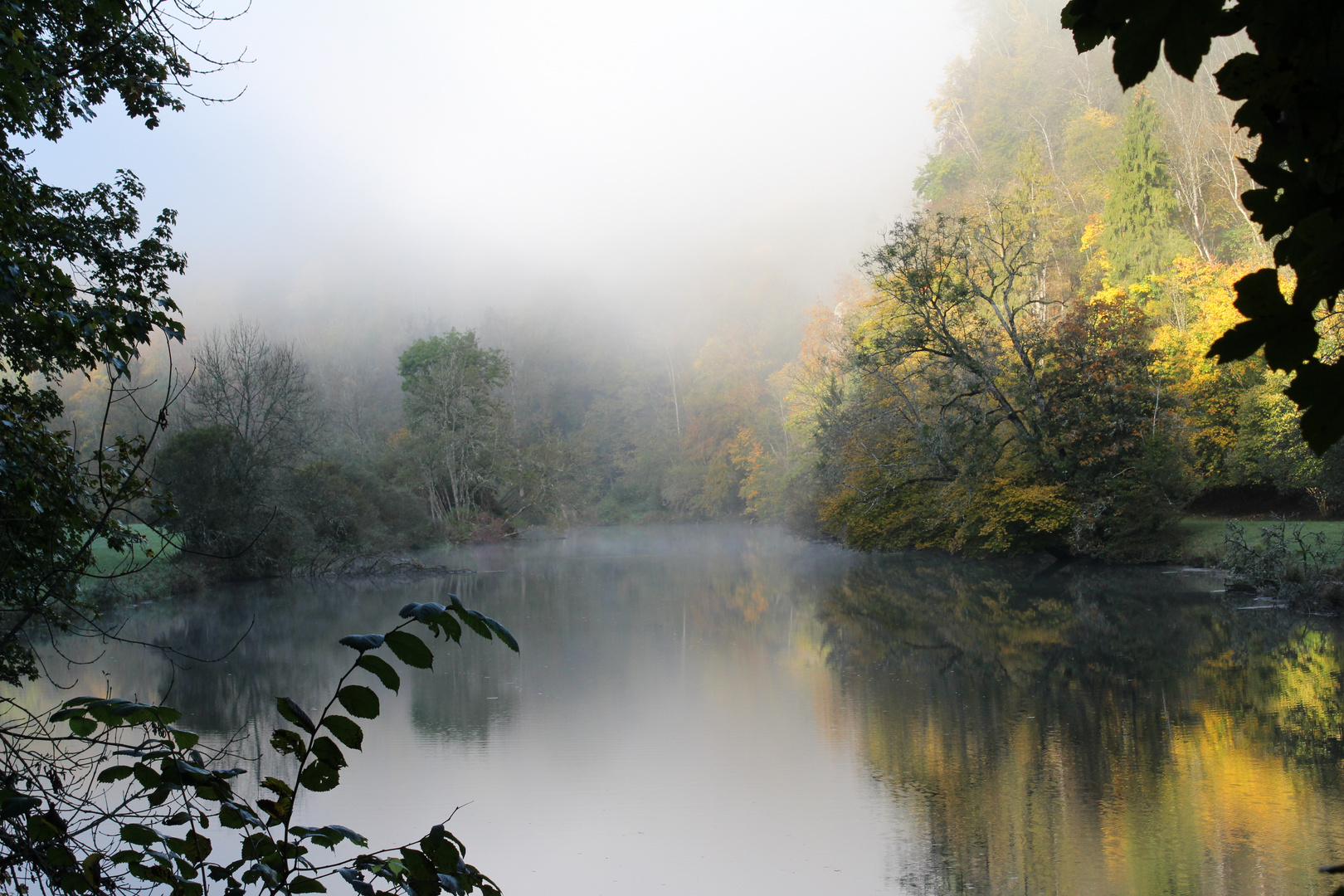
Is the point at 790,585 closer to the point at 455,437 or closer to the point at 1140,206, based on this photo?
the point at 1140,206

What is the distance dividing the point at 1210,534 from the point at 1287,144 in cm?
2075

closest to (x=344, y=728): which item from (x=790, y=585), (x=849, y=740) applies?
(x=849, y=740)

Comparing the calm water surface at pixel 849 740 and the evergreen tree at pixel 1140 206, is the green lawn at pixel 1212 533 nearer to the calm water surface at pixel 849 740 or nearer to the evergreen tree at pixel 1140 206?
the calm water surface at pixel 849 740

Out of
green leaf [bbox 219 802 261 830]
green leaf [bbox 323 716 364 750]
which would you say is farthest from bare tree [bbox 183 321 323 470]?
green leaf [bbox 323 716 364 750]

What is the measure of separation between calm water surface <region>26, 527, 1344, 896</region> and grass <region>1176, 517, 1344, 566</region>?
259 cm

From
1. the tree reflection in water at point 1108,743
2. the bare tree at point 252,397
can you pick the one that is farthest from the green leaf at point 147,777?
the bare tree at point 252,397

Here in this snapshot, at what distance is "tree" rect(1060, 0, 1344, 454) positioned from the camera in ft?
2.52

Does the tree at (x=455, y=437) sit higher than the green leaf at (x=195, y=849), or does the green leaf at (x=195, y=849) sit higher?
the tree at (x=455, y=437)

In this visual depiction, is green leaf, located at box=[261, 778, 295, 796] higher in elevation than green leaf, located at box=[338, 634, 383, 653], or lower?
lower

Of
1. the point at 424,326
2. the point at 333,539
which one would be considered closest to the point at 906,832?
the point at 333,539

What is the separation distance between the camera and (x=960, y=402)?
19.5 metres

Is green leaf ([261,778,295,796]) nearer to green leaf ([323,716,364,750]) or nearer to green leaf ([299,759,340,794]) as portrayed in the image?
green leaf ([299,759,340,794])

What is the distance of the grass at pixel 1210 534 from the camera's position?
16.5 meters

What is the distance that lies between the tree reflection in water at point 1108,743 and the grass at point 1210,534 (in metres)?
4.56
